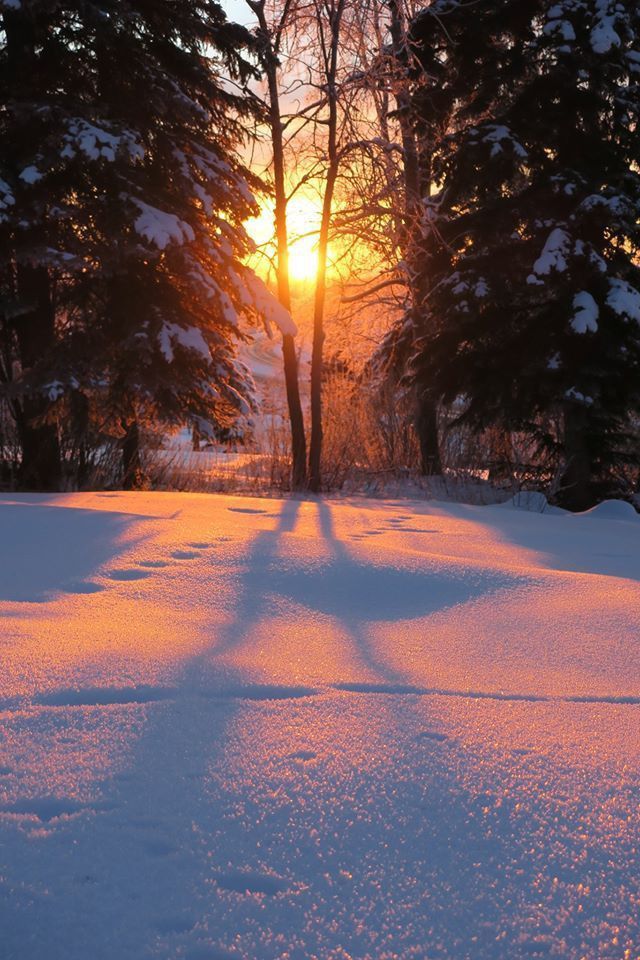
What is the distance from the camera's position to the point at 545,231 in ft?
26.7

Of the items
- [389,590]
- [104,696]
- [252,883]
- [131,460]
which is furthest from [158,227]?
[252,883]

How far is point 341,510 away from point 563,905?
15.5 feet

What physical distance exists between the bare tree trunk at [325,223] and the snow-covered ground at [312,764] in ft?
21.0

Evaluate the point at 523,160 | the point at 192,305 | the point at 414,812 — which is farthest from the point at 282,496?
the point at 414,812

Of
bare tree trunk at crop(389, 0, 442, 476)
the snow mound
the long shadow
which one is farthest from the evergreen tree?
the long shadow

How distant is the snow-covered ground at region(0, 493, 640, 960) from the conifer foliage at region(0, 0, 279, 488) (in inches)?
185

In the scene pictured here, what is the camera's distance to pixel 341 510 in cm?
581

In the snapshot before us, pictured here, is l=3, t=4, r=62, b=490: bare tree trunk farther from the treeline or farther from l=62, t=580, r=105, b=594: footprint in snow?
l=62, t=580, r=105, b=594: footprint in snow

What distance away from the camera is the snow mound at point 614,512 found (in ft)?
23.4

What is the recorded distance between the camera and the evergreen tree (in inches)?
305

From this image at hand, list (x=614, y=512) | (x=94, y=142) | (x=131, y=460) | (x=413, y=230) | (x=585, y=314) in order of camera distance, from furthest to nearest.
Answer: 1. (x=413, y=230)
2. (x=131, y=460)
3. (x=585, y=314)
4. (x=614, y=512)
5. (x=94, y=142)

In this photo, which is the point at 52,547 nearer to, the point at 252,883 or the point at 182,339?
the point at 252,883

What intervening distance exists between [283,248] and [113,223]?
2.94m

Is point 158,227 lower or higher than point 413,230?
lower
